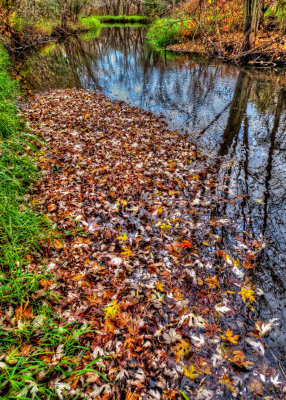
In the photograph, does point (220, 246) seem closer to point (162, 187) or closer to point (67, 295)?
point (162, 187)

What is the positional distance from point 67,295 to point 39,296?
0.34 m

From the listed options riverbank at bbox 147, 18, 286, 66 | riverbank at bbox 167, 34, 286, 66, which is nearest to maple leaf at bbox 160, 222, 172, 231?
riverbank at bbox 147, 18, 286, 66

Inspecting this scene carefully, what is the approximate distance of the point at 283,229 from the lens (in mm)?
3967

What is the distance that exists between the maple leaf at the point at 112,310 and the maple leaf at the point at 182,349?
81 centimetres

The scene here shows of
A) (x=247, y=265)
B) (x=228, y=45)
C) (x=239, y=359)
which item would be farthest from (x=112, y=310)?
(x=228, y=45)

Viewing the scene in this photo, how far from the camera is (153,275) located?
3.23 metres

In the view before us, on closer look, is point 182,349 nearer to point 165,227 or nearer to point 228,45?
point 165,227

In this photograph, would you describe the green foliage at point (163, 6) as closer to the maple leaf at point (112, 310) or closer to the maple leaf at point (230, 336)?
the maple leaf at point (112, 310)

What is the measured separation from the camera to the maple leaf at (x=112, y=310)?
2646 millimetres

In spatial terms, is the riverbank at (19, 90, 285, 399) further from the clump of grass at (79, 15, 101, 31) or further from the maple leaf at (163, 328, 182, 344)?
the clump of grass at (79, 15, 101, 31)

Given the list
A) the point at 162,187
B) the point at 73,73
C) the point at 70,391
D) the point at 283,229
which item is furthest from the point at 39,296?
the point at 73,73

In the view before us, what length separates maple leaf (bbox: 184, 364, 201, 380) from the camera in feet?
Answer: 7.37

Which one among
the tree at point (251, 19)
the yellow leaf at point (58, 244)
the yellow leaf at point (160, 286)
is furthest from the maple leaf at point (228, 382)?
the tree at point (251, 19)

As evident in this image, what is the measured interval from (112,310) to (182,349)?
3.09ft
